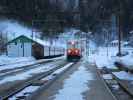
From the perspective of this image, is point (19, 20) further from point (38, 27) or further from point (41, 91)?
point (41, 91)

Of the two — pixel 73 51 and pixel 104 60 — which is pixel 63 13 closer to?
pixel 104 60

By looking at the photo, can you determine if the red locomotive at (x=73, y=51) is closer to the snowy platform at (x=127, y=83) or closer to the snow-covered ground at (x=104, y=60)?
the snow-covered ground at (x=104, y=60)

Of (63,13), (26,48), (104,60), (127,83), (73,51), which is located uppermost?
(63,13)

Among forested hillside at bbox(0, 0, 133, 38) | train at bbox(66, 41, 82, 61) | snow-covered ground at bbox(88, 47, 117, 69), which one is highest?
forested hillside at bbox(0, 0, 133, 38)

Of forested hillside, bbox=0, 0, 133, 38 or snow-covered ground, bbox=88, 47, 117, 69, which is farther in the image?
forested hillside, bbox=0, 0, 133, 38

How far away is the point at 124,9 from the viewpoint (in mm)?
86500

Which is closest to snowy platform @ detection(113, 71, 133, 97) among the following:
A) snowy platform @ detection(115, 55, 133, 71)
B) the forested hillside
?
snowy platform @ detection(115, 55, 133, 71)

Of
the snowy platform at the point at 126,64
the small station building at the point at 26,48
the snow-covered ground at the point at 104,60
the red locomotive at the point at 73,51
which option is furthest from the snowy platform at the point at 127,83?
the small station building at the point at 26,48

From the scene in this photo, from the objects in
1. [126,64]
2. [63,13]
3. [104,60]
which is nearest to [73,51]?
[104,60]

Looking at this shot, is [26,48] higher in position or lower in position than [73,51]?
higher

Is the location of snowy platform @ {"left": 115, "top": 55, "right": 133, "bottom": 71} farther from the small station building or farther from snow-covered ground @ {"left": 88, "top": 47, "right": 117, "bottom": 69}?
the small station building

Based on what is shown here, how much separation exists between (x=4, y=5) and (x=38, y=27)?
1638 cm

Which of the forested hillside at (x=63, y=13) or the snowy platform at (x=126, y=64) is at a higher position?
the forested hillside at (x=63, y=13)

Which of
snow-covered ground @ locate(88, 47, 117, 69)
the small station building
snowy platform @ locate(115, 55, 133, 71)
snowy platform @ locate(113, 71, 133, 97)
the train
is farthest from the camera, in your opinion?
the small station building
